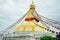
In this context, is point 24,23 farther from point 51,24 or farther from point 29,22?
point 51,24

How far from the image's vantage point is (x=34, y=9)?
78.6m

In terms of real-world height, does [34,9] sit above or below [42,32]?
above

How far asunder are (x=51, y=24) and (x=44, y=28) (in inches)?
330

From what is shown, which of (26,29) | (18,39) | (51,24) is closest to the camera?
(51,24)

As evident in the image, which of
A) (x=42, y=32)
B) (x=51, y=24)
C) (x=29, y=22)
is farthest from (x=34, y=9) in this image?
(x=51, y=24)

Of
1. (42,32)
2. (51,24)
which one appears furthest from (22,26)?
(51,24)

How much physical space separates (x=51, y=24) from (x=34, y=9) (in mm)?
14934

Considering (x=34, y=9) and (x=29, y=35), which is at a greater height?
(x=34, y=9)

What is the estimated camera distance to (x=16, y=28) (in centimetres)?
7556

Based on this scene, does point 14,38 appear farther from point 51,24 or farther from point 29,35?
point 51,24

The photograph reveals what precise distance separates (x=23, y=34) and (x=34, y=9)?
363 inches

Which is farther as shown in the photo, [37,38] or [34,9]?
[34,9]

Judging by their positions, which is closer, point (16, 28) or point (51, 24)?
point (51, 24)

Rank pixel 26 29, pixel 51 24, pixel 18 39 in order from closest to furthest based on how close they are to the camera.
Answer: pixel 51 24, pixel 18 39, pixel 26 29
